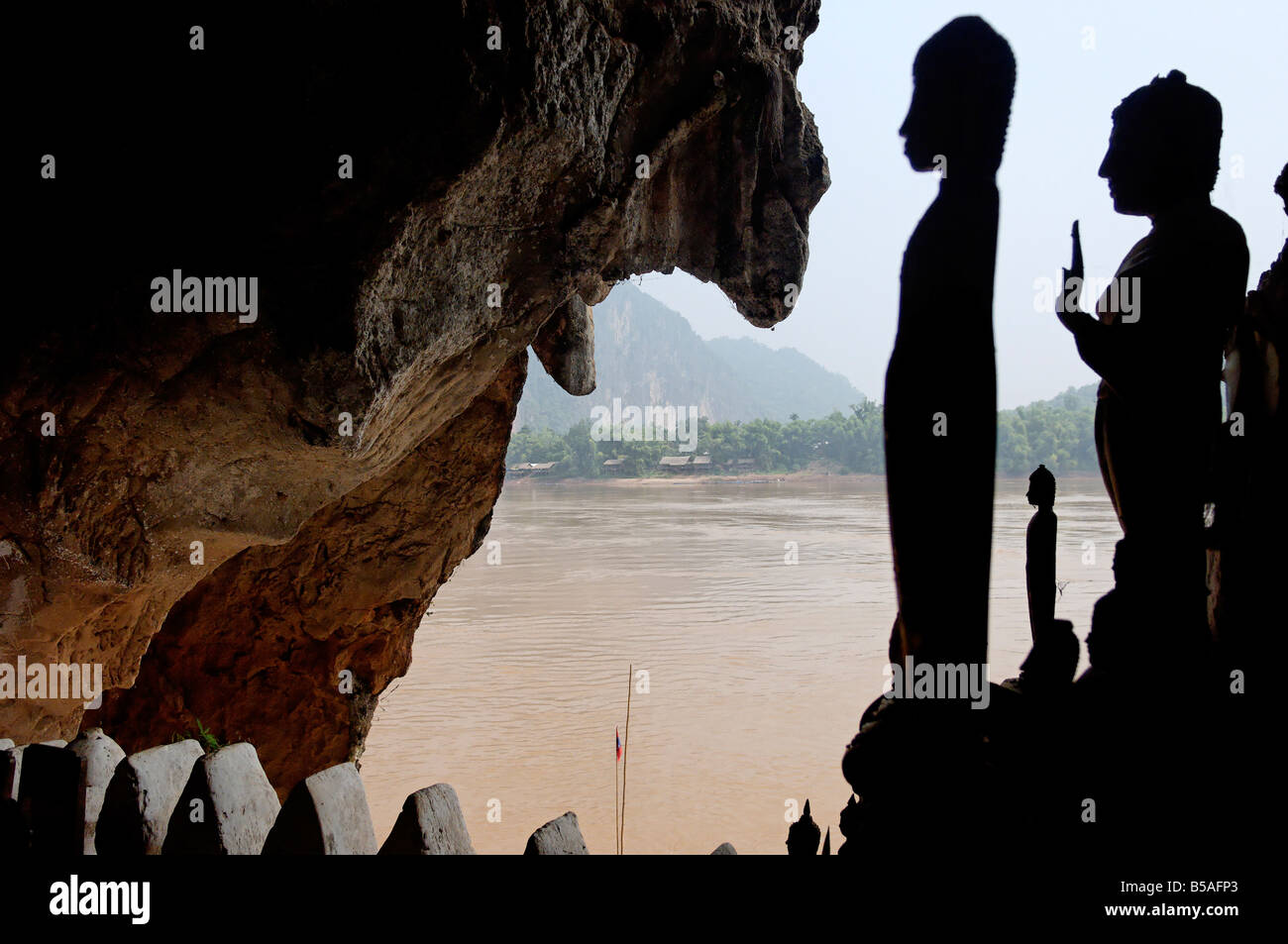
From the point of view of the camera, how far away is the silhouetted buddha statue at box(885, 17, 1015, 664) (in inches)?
71.9

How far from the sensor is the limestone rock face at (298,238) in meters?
3.41

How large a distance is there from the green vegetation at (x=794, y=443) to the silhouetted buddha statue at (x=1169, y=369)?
2309 cm

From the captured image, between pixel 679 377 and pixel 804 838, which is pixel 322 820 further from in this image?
pixel 679 377

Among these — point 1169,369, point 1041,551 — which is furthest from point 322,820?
point 1169,369

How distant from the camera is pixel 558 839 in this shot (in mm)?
2443

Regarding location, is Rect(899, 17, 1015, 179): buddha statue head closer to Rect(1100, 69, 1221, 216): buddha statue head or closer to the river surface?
Rect(1100, 69, 1221, 216): buddha statue head

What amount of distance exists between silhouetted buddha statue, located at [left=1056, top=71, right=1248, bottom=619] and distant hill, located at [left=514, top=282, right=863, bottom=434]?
325 feet

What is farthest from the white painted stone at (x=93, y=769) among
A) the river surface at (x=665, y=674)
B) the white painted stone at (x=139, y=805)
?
the river surface at (x=665, y=674)

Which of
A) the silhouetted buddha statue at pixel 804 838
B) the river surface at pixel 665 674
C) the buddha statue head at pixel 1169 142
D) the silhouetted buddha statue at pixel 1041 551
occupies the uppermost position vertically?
the buddha statue head at pixel 1169 142

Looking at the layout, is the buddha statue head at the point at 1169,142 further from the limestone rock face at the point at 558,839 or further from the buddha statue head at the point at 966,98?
the limestone rock face at the point at 558,839

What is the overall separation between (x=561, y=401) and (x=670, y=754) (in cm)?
8608

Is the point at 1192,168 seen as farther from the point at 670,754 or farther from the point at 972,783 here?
the point at 670,754
